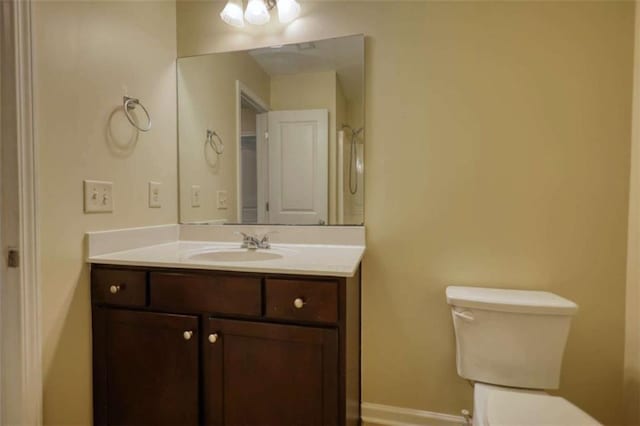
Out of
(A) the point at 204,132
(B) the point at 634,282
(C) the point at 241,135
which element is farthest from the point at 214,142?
(B) the point at 634,282

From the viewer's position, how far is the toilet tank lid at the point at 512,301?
3.84 feet

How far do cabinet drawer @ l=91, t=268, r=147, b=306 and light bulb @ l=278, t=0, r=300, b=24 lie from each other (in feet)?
4.53

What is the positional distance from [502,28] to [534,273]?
1084 mm

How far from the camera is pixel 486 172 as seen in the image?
1.42 metres

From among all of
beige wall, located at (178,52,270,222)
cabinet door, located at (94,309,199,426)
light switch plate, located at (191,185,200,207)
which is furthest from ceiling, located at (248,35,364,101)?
cabinet door, located at (94,309,199,426)

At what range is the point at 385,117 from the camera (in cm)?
153

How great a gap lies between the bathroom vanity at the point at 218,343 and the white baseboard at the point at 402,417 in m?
0.44

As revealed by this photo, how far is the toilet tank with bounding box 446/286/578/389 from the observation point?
119 cm

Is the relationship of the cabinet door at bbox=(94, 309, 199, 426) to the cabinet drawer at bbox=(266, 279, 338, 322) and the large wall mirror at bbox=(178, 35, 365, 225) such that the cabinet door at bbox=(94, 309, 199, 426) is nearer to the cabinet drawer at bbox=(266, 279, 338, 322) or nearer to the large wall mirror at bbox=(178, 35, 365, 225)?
the cabinet drawer at bbox=(266, 279, 338, 322)

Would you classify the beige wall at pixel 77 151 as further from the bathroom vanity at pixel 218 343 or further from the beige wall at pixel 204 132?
the beige wall at pixel 204 132

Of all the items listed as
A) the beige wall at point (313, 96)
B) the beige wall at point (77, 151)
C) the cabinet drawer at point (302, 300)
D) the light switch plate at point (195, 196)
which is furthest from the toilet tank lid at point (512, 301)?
the beige wall at point (77, 151)

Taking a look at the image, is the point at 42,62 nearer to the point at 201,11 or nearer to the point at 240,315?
the point at 201,11

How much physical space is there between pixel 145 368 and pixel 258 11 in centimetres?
171

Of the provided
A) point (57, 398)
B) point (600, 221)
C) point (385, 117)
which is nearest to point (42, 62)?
point (57, 398)
